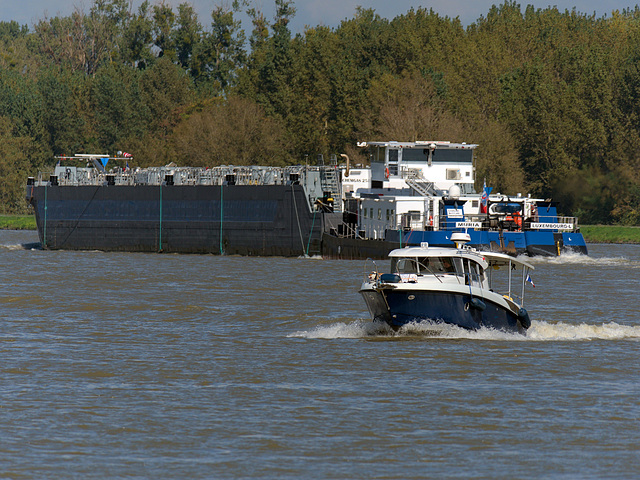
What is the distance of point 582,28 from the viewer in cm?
15312

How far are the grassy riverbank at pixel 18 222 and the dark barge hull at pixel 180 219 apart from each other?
137 ft

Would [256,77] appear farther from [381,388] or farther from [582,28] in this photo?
[381,388]

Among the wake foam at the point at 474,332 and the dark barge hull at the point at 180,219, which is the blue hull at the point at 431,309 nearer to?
the wake foam at the point at 474,332

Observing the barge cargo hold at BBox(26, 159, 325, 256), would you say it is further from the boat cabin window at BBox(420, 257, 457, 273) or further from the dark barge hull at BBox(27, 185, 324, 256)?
the boat cabin window at BBox(420, 257, 457, 273)

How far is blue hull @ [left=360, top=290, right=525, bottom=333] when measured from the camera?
97.8ft

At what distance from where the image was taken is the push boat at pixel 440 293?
29734 mm

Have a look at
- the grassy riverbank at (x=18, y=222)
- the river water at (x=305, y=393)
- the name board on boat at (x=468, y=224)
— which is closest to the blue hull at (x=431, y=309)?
the river water at (x=305, y=393)

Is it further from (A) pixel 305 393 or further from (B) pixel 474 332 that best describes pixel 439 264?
(A) pixel 305 393

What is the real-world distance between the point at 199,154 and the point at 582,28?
58.8m

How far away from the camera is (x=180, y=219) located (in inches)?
3287

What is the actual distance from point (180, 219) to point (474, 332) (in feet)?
181

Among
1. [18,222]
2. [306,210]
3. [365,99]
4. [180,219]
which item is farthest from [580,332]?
[18,222]

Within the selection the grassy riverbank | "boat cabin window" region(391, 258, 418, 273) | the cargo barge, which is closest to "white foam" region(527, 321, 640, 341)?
"boat cabin window" region(391, 258, 418, 273)

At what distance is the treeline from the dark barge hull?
93.2ft
